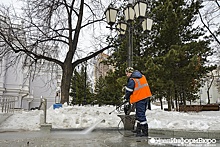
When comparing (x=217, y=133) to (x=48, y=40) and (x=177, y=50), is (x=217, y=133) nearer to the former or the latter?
(x=177, y=50)

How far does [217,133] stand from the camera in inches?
211

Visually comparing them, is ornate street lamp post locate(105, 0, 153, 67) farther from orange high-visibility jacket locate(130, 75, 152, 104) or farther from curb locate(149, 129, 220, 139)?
curb locate(149, 129, 220, 139)

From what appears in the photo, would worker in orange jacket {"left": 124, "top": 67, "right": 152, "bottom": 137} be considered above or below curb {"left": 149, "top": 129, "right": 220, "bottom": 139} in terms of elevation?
above

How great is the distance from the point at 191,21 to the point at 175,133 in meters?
14.3

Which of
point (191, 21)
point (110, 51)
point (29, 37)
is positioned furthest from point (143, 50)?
point (29, 37)

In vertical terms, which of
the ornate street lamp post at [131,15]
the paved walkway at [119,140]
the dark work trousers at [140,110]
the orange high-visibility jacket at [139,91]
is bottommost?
the paved walkway at [119,140]

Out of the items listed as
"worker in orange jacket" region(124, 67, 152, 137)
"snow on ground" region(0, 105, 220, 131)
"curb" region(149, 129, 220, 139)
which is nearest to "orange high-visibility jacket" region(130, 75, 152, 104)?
"worker in orange jacket" region(124, 67, 152, 137)

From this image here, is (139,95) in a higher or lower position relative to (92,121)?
higher

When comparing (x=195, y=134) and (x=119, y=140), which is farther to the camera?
(x=195, y=134)

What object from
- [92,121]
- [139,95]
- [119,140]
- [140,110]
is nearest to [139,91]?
[139,95]

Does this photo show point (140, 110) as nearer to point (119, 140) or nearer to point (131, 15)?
point (119, 140)

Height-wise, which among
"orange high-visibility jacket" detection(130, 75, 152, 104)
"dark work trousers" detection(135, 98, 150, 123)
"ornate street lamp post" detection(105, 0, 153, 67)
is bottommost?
"dark work trousers" detection(135, 98, 150, 123)

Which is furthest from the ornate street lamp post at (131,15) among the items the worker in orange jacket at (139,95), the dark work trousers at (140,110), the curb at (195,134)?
the curb at (195,134)

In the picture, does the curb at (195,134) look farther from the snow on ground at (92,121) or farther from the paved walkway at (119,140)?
the snow on ground at (92,121)
